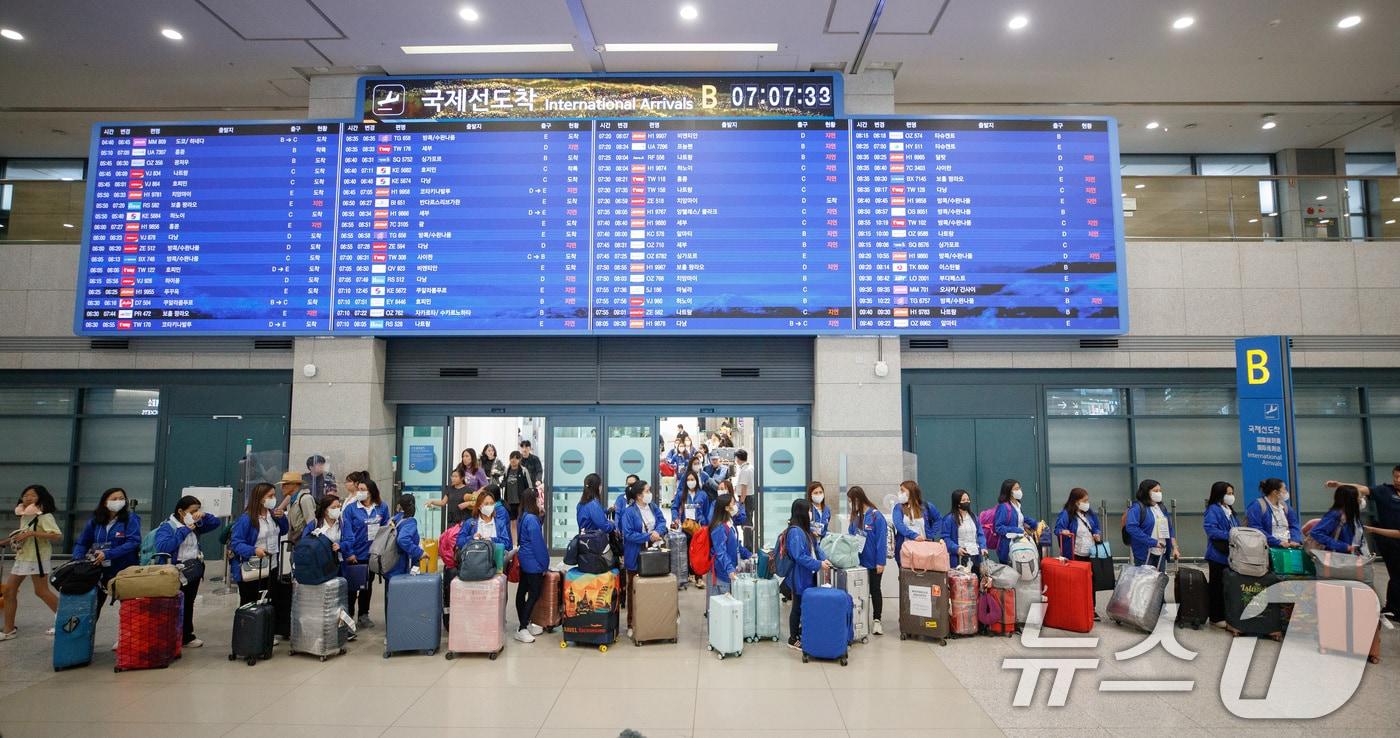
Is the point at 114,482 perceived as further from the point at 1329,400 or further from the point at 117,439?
the point at 1329,400

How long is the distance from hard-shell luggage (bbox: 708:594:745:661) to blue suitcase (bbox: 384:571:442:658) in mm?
2423

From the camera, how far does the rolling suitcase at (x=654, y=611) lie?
6402 mm

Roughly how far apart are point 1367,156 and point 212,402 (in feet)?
63.1

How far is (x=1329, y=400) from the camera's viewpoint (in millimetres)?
10430

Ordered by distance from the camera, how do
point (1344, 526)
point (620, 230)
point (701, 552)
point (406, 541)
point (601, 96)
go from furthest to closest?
1. point (601, 96)
2. point (620, 230)
3. point (701, 552)
4. point (1344, 526)
5. point (406, 541)

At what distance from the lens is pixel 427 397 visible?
32.3 ft

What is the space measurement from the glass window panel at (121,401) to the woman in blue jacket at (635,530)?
782 centimetres

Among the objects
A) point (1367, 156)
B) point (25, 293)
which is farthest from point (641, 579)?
point (1367, 156)

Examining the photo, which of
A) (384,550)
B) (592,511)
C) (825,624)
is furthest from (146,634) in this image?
(825,624)

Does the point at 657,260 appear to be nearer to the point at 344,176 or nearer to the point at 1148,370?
the point at 344,176

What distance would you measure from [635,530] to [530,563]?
3.38 ft

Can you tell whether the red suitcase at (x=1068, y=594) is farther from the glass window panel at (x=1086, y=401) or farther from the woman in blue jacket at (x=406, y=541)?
the woman in blue jacket at (x=406, y=541)

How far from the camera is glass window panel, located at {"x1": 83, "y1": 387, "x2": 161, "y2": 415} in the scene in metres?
10.3

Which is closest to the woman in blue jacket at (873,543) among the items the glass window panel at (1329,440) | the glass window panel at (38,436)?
the glass window panel at (1329,440)
